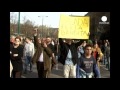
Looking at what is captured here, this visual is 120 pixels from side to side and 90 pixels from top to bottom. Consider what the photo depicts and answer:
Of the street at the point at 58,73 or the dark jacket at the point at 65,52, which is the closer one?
the street at the point at 58,73

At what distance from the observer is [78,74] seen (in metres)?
25.3

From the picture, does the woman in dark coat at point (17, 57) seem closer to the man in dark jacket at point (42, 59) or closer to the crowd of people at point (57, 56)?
the crowd of people at point (57, 56)

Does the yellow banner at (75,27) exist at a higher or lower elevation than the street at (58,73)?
higher

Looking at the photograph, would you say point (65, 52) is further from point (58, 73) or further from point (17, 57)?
point (17, 57)

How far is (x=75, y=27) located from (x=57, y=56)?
920mm

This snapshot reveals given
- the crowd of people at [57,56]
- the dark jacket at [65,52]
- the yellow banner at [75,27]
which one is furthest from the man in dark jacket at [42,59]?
the yellow banner at [75,27]

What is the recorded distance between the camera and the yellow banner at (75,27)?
25.3 metres

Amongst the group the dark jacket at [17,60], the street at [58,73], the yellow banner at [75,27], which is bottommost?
the street at [58,73]

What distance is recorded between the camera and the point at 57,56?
2536cm

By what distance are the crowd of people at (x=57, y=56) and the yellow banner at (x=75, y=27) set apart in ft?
0.49
